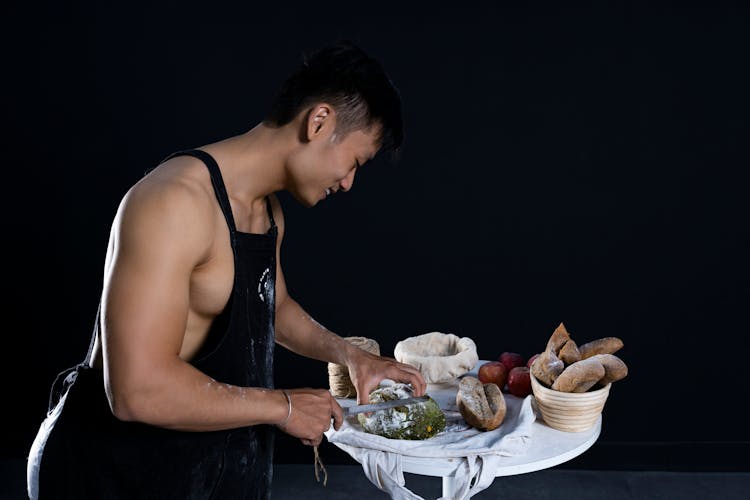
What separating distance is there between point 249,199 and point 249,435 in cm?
54

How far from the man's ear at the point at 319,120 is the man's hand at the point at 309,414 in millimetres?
554

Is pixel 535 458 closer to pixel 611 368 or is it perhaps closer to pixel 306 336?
pixel 611 368

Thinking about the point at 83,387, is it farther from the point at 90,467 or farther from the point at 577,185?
the point at 577,185

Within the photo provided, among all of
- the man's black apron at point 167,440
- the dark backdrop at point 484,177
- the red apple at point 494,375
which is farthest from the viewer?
the dark backdrop at point 484,177

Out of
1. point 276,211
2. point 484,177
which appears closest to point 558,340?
point 276,211

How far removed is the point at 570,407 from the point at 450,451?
0.37 metres

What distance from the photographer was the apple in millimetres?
2254

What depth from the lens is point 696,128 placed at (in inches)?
143

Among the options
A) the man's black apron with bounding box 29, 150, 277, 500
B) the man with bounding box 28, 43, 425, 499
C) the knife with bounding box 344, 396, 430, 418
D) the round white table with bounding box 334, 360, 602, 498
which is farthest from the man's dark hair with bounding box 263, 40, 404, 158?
the round white table with bounding box 334, 360, 602, 498

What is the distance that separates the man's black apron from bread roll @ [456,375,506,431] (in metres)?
0.58

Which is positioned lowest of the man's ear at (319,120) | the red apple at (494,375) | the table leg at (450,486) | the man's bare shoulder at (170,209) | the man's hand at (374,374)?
the table leg at (450,486)

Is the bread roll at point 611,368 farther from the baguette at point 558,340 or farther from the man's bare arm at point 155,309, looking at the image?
the man's bare arm at point 155,309

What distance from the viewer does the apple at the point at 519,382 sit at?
88.7 inches

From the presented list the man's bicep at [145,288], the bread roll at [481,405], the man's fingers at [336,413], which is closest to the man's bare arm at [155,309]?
the man's bicep at [145,288]
